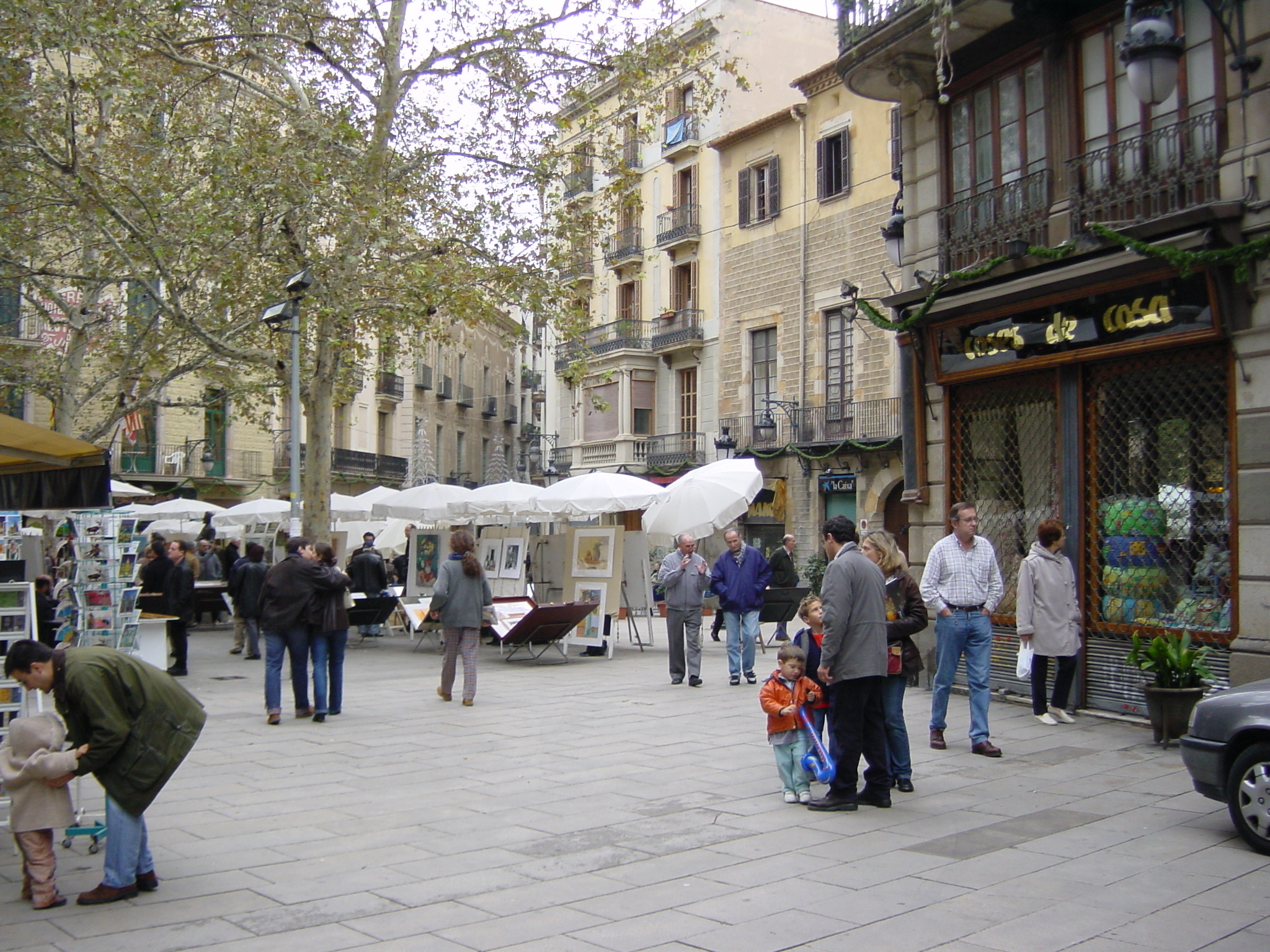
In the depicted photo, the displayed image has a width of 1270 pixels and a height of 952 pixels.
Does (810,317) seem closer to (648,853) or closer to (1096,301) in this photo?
(1096,301)

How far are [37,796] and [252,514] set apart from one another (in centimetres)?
2089

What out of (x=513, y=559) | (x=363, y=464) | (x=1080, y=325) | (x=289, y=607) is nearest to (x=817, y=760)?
(x=289, y=607)

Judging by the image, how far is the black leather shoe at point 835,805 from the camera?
7.14m

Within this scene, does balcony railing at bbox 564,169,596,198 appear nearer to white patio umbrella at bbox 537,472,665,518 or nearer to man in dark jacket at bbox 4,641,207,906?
white patio umbrella at bbox 537,472,665,518

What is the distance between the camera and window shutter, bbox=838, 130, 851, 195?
29.0 m

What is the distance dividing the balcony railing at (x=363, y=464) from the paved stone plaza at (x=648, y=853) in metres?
29.7

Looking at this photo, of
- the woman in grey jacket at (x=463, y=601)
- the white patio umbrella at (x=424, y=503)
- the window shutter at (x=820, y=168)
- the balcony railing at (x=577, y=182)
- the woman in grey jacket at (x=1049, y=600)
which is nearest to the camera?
the woman in grey jacket at (x=1049, y=600)

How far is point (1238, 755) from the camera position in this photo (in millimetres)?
6297

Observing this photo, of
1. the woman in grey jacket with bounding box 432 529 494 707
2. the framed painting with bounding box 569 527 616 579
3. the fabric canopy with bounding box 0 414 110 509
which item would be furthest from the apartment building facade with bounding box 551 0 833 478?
the fabric canopy with bounding box 0 414 110 509

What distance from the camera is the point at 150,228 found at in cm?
1586

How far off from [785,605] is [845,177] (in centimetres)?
1550

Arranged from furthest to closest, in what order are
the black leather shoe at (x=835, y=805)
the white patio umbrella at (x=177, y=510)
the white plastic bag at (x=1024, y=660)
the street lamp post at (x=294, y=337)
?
the white patio umbrella at (x=177, y=510) < the street lamp post at (x=294, y=337) < the white plastic bag at (x=1024, y=660) < the black leather shoe at (x=835, y=805)

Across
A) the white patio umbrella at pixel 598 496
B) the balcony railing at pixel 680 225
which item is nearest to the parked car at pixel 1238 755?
the white patio umbrella at pixel 598 496

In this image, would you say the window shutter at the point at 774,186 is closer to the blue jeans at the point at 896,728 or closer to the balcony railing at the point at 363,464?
the balcony railing at the point at 363,464
